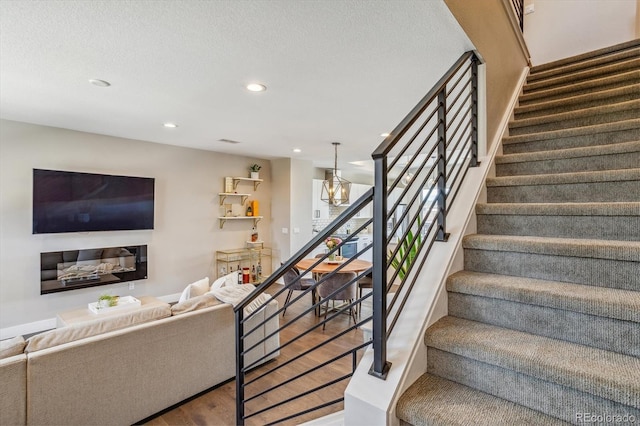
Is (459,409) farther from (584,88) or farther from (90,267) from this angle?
(90,267)

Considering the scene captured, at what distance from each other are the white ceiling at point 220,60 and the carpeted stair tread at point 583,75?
1245 mm

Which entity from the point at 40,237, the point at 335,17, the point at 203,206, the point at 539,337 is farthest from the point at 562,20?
the point at 40,237

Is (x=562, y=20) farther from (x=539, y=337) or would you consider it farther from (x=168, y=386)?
(x=168, y=386)

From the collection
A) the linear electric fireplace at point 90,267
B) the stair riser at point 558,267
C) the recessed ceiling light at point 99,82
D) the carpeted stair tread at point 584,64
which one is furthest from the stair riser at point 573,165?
the linear electric fireplace at point 90,267

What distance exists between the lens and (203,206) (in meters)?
5.68

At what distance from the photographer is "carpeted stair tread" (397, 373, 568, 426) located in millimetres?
1029

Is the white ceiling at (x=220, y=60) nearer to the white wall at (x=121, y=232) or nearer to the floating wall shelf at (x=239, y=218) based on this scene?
the white wall at (x=121, y=232)

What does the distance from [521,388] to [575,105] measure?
8.03ft

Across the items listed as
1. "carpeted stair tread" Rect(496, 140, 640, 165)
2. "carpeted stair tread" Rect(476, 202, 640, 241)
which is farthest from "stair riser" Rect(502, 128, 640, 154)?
"carpeted stair tread" Rect(476, 202, 640, 241)

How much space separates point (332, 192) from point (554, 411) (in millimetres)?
4196

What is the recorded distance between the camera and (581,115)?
7.47 feet

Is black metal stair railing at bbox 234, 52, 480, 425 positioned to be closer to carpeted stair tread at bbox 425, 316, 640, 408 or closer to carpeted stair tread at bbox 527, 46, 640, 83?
carpeted stair tread at bbox 425, 316, 640, 408

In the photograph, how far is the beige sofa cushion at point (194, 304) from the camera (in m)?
2.57

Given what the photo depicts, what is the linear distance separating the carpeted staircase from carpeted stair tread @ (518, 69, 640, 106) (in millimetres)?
332
